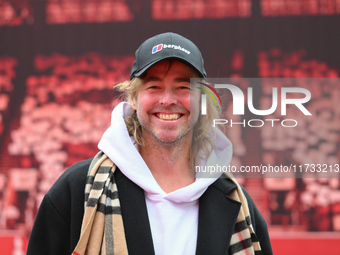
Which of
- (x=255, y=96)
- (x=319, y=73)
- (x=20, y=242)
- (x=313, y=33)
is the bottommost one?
(x=20, y=242)

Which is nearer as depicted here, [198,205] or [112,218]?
[112,218]

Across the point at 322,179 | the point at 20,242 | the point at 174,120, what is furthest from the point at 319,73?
A: the point at 20,242

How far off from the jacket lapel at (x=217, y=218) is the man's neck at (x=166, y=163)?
5.0 inches

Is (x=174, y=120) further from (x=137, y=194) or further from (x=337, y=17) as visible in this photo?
(x=337, y=17)

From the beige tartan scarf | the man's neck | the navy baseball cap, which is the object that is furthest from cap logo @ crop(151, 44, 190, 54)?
the beige tartan scarf

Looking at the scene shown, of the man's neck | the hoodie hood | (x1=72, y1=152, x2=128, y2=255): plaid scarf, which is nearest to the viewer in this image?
(x1=72, y1=152, x2=128, y2=255): plaid scarf

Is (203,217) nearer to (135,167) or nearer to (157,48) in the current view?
(135,167)

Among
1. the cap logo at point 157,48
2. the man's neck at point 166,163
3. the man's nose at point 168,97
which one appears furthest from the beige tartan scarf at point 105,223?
the cap logo at point 157,48

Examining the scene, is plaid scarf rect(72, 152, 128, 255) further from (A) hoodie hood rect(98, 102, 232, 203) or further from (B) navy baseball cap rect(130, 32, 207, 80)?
(B) navy baseball cap rect(130, 32, 207, 80)

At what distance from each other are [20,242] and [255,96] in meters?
2.33

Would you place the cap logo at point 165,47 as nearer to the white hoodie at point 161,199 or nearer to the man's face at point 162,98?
the man's face at point 162,98

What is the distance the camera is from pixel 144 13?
11.6ft

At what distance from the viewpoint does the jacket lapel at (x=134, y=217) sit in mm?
1465

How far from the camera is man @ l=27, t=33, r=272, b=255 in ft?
4.89
